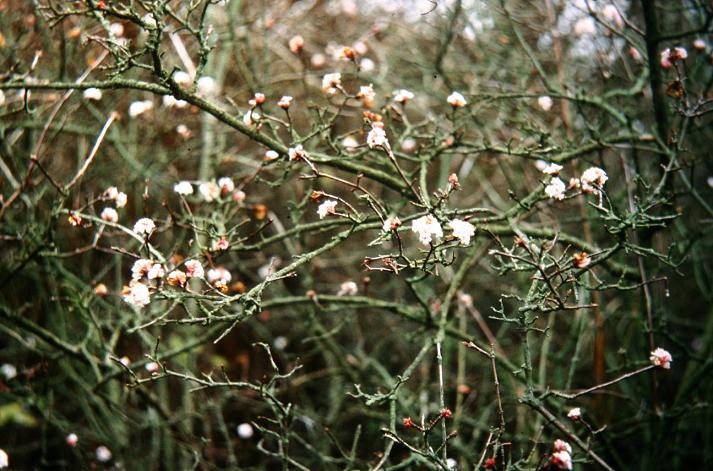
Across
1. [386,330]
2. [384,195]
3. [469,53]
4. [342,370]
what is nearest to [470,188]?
[384,195]

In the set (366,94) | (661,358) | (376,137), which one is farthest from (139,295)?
(661,358)

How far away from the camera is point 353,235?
411 centimetres

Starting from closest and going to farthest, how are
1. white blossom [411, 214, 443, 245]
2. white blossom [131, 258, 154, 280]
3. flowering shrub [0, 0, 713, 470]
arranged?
white blossom [411, 214, 443, 245], white blossom [131, 258, 154, 280], flowering shrub [0, 0, 713, 470]

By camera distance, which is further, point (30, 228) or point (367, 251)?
point (367, 251)

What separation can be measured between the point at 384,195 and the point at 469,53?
1.74m

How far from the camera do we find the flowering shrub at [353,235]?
222 centimetres

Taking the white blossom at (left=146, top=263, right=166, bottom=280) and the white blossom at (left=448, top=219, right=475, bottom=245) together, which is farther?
the white blossom at (left=146, top=263, right=166, bottom=280)

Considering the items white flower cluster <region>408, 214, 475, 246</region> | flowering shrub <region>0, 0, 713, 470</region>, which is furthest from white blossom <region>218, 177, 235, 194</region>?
white flower cluster <region>408, 214, 475, 246</region>

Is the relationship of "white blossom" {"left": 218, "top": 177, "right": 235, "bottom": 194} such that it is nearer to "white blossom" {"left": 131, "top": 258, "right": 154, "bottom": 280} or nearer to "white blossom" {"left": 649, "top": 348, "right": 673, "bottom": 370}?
"white blossom" {"left": 131, "top": 258, "right": 154, "bottom": 280}

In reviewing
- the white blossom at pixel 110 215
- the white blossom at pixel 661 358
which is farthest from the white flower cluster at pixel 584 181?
the white blossom at pixel 110 215

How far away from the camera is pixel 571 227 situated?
5566mm

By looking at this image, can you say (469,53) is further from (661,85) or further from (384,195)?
(661,85)

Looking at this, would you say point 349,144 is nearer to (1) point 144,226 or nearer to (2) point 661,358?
(1) point 144,226

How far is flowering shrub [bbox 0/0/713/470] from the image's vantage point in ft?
7.29
